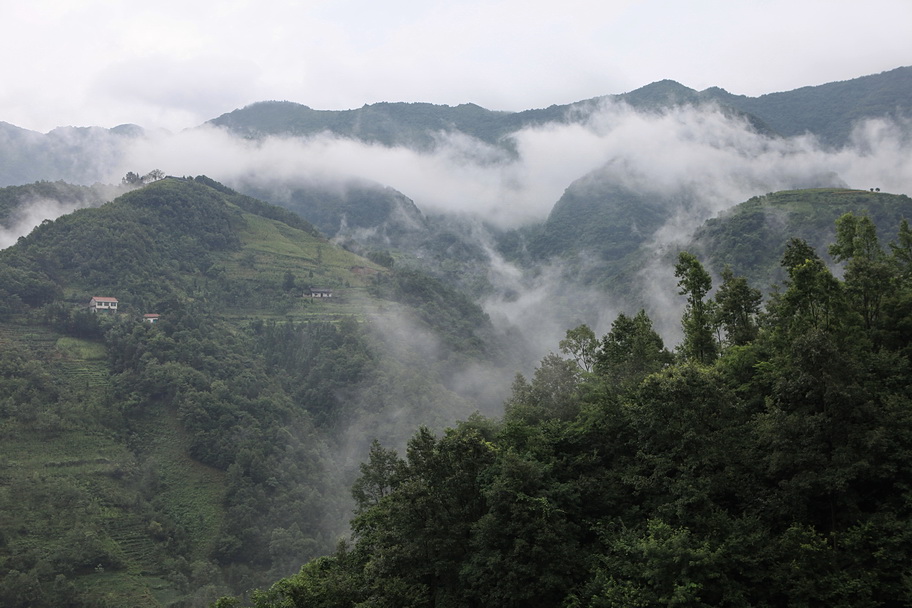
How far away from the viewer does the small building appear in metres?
104

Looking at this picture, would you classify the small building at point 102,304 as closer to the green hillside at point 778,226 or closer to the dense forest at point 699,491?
the dense forest at point 699,491

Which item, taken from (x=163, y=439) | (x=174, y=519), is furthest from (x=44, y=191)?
(x=174, y=519)

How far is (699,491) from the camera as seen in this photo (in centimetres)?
2345

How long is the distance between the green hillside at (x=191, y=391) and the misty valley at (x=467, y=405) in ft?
1.46

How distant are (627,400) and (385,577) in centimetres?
1348

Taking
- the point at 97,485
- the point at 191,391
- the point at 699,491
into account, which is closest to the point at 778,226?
the point at 191,391

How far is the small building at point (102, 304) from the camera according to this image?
10356 cm

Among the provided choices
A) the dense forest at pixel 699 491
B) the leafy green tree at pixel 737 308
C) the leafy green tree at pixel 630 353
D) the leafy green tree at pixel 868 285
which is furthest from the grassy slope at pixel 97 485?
the leafy green tree at pixel 868 285

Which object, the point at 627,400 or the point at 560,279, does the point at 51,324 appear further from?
the point at 560,279

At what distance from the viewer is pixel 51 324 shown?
97375 millimetres

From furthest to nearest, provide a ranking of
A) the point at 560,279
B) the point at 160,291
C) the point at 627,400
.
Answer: the point at 560,279, the point at 160,291, the point at 627,400

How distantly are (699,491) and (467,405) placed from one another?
78453 mm

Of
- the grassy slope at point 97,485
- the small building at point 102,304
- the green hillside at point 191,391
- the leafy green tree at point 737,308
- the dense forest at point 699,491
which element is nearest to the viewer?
the dense forest at point 699,491

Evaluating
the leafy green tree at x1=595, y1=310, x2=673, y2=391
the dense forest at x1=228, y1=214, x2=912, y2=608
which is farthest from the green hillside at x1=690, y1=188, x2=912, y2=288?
the dense forest at x1=228, y1=214, x2=912, y2=608
